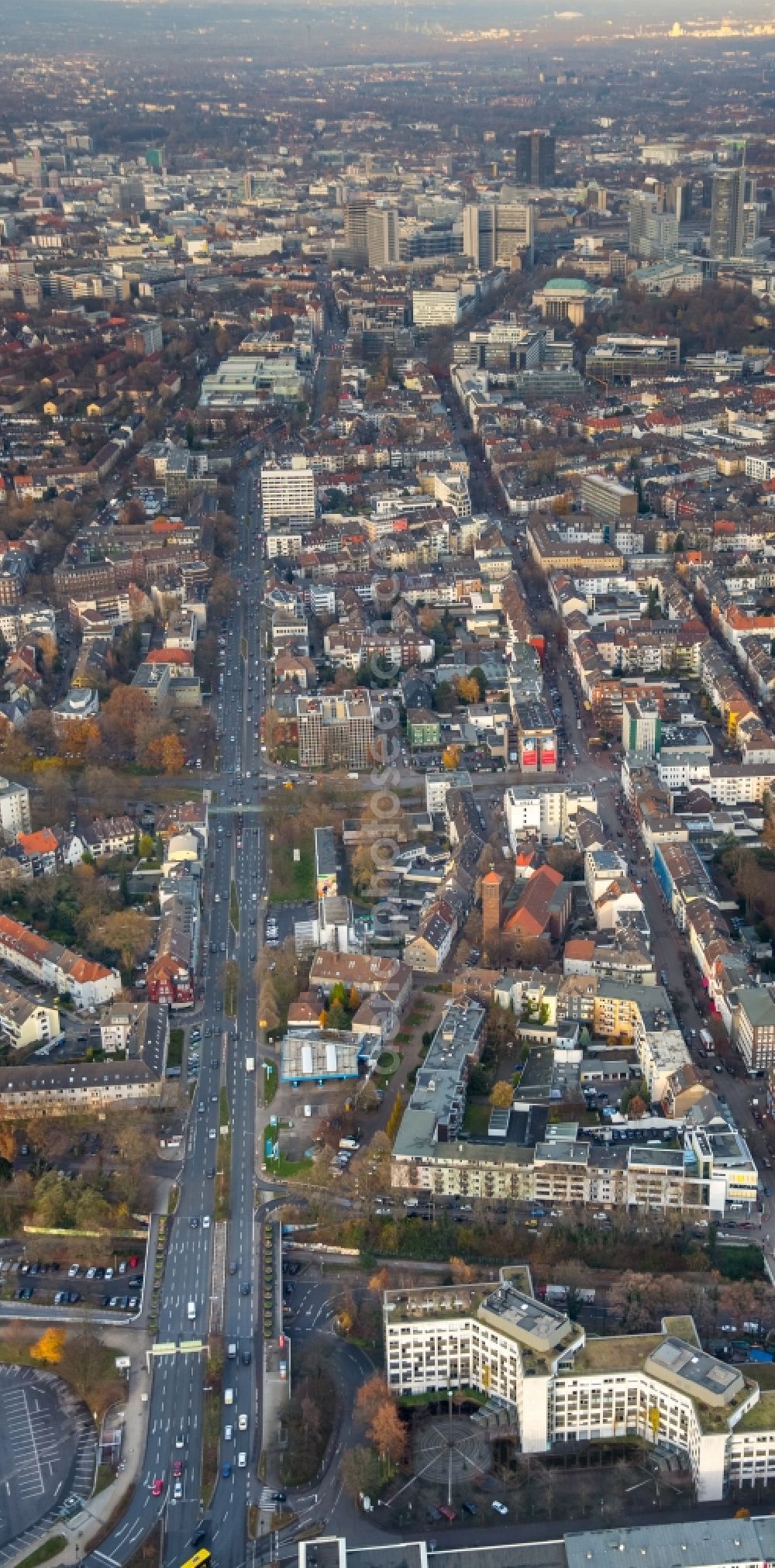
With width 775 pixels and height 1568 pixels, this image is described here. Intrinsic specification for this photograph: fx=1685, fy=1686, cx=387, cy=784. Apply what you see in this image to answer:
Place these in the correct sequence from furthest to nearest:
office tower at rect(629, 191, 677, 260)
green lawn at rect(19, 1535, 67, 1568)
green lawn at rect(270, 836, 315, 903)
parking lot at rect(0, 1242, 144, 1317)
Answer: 1. office tower at rect(629, 191, 677, 260)
2. green lawn at rect(270, 836, 315, 903)
3. parking lot at rect(0, 1242, 144, 1317)
4. green lawn at rect(19, 1535, 67, 1568)

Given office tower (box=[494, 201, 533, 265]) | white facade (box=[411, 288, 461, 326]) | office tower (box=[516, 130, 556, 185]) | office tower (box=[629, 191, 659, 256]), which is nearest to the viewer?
white facade (box=[411, 288, 461, 326])

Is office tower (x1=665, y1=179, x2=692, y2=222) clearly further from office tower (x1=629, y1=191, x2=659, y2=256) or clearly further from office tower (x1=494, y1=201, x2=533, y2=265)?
office tower (x1=494, y1=201, x2=533, y2=265)

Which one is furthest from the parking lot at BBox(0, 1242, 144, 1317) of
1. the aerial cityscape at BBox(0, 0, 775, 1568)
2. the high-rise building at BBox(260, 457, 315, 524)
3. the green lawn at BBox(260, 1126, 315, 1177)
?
the high-rise building at BBox(260, 457, 315, 524)

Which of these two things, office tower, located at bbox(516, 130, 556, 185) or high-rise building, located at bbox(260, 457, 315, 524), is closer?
high-rise building, located at bbox(260, 457, 315, 524)

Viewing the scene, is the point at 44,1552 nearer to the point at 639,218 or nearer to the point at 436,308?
Result: the point at 436,308

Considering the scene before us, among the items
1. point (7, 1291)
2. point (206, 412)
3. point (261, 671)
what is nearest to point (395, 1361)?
point (7, 1291)

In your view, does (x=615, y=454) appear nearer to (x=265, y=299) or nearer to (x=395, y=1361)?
(x=265, y=299)
